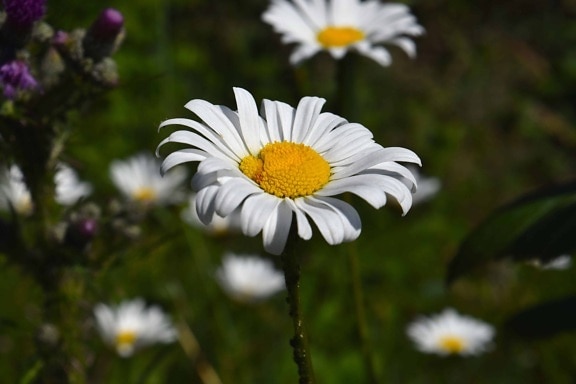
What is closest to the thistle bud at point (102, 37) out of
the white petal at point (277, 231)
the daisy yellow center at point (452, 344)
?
the white petal at point (277, 231)

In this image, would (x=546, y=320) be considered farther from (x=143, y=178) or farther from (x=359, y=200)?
(x=143, y=178)

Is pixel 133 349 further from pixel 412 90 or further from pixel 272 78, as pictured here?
pixel 412 90

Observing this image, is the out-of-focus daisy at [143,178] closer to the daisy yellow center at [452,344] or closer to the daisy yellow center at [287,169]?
the daisy yellow center at [452,344]

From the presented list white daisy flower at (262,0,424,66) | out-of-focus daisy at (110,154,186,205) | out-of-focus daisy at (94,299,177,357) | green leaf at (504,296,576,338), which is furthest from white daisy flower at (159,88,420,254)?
out-of-focus daisy at (110,154,186,205)

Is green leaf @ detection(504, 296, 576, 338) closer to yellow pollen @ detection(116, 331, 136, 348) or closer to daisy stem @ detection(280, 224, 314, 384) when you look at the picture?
daisy stem @ detection(280, 224, 314, 384)

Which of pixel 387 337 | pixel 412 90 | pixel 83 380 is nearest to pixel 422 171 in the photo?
pixel 412 90

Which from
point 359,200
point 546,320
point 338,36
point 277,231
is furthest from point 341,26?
point 277,231
